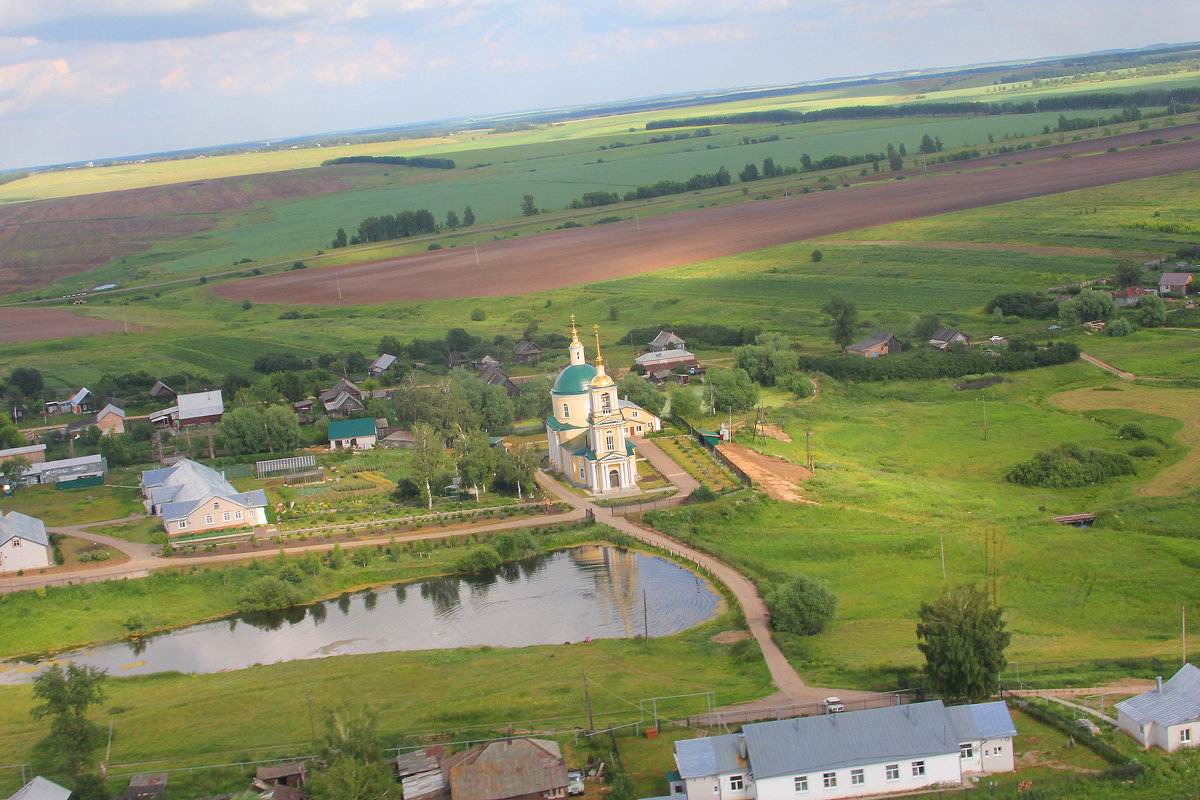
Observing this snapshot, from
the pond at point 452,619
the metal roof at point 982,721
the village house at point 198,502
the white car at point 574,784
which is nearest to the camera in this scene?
the metal roof at point 982,721

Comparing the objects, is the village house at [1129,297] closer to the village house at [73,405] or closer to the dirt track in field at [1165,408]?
the dirt track in field at [1165,408]

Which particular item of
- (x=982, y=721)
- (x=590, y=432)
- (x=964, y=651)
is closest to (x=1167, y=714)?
(x=982, y=721)

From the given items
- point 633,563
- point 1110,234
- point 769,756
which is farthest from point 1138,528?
point 1110,234

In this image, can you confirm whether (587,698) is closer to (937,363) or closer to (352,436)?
(352,436)

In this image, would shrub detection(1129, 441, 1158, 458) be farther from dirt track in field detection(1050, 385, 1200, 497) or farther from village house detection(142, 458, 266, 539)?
village house detection(142, 458, 266, 539)

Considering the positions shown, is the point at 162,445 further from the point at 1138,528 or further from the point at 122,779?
the point at 1138,528

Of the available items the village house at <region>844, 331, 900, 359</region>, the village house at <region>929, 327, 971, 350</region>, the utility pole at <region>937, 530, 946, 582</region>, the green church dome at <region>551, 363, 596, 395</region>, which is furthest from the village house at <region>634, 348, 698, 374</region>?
the utility pole at <region>937, 530, 946, 582</region>

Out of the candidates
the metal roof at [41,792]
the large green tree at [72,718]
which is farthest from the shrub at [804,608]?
the metal roof at [41,792]
